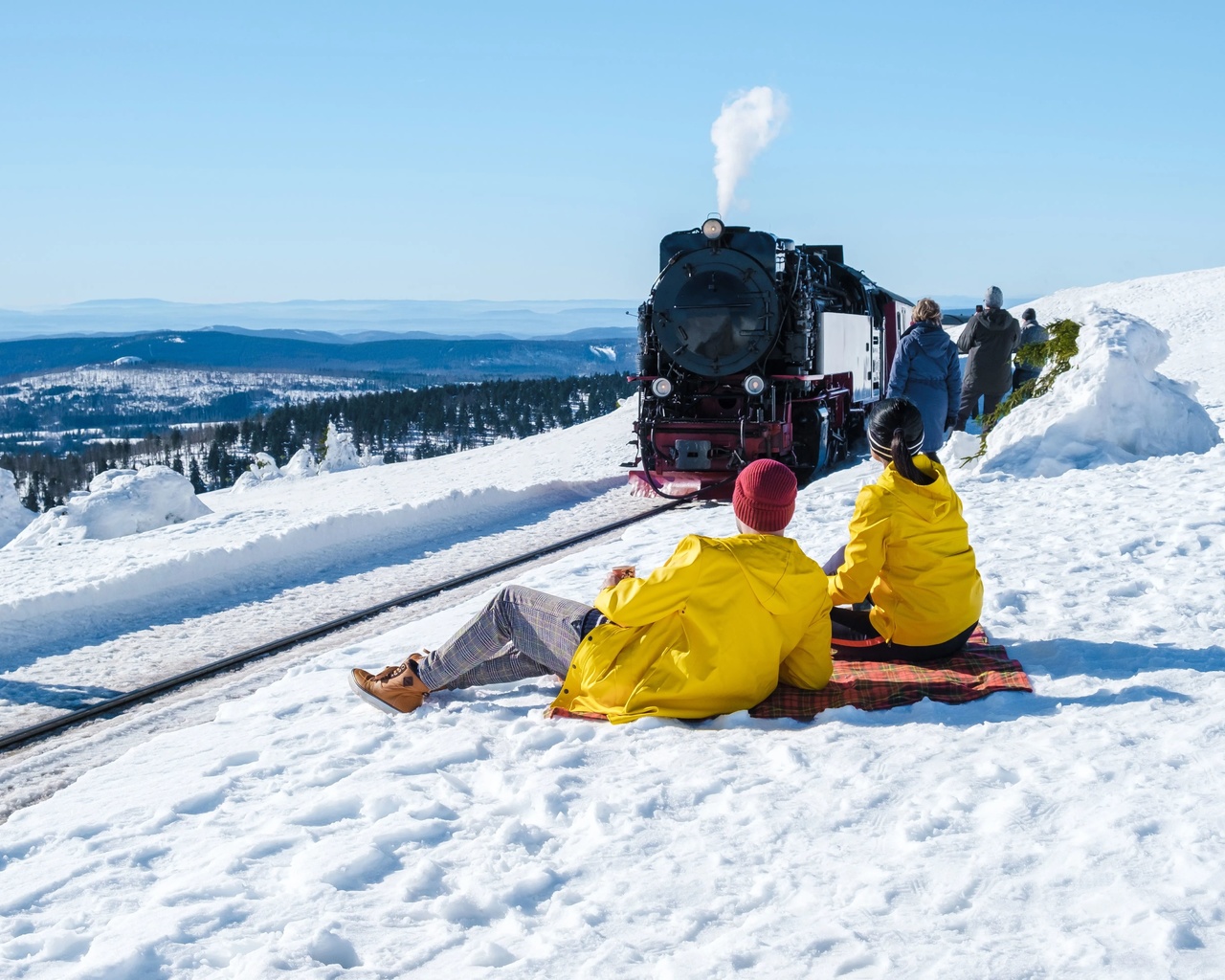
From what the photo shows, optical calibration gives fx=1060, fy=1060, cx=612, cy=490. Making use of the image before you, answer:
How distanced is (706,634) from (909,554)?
1212mm

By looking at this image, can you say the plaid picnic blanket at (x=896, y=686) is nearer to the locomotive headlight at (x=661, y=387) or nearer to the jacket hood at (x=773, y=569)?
the jacket hood at (x=773, y=569)

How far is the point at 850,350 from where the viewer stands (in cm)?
1594

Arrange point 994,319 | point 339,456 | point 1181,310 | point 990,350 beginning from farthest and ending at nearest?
point 339,456 < point 1181,310 < point 990,350 < point 994,319

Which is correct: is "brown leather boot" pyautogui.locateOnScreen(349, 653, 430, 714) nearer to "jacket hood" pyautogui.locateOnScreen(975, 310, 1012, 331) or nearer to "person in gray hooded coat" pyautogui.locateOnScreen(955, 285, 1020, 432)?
"person in gray hooded coat" pyautogui.locateOnScreen(955, 285, 1020, 432)

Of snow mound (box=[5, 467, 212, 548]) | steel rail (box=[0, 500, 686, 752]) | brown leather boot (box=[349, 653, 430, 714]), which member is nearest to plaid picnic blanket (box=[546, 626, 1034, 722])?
brown leather boot (box=[349, 653, 430, 714])

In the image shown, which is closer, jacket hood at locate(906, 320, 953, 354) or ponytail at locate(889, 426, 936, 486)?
ponytail at locate(889, 426, 936, 486)

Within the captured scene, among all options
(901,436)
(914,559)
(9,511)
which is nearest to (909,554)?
(914,559)

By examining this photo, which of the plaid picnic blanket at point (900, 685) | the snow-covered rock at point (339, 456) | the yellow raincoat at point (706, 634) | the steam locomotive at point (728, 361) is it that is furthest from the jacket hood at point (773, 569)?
the snow-covered rock at point (339, 456)

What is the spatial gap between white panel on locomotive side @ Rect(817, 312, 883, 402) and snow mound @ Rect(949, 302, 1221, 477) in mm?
3069

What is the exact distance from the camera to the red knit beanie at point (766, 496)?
14.6 ft

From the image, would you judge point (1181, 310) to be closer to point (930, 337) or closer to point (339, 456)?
point (930, 337)

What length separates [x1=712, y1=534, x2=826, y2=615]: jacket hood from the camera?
437cm

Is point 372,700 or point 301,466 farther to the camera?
point 301,466

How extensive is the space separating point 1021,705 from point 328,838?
294 centimetres
